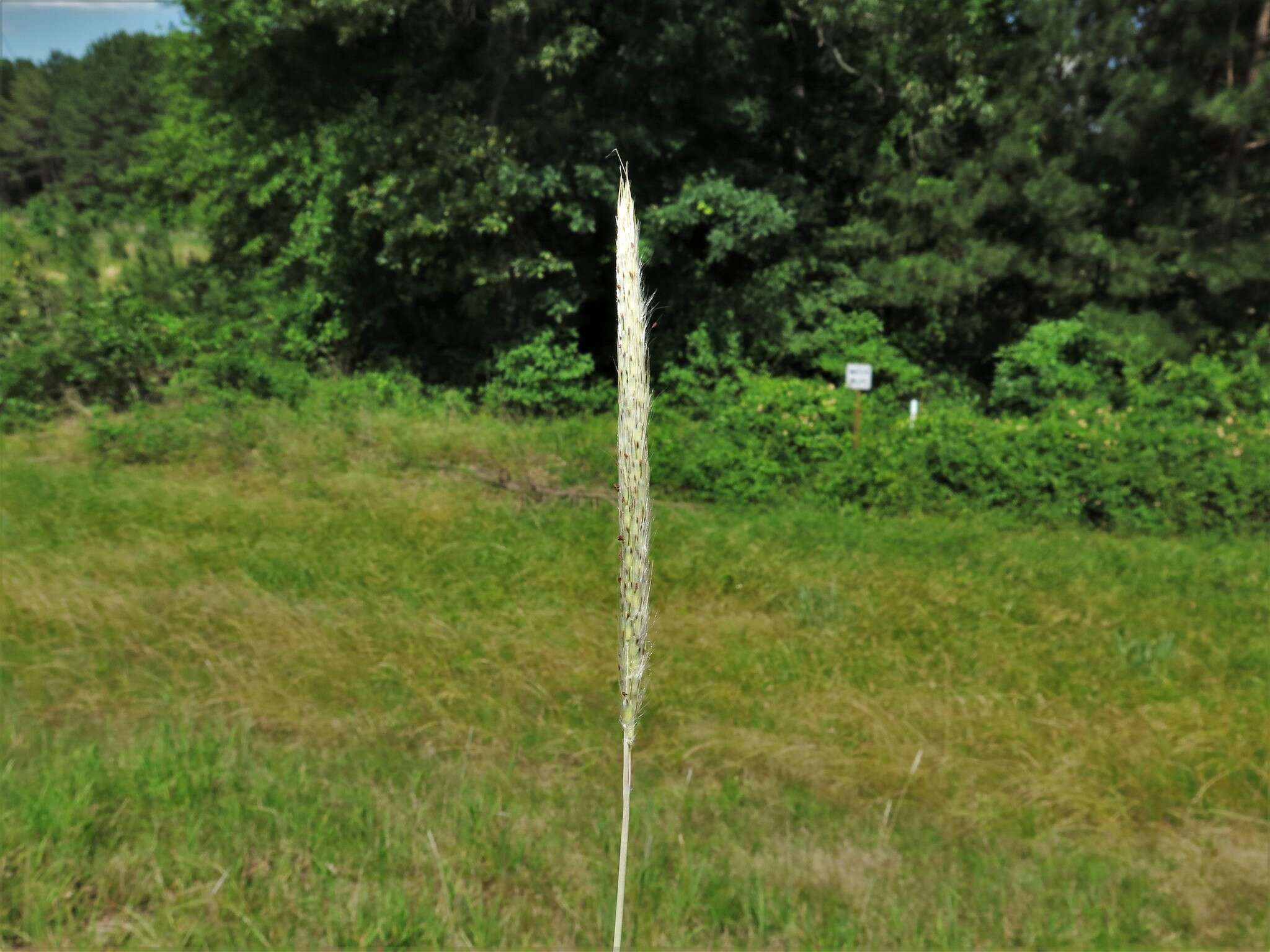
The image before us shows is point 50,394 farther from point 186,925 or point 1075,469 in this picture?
point 1075,469

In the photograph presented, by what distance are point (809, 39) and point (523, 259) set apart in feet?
18.3

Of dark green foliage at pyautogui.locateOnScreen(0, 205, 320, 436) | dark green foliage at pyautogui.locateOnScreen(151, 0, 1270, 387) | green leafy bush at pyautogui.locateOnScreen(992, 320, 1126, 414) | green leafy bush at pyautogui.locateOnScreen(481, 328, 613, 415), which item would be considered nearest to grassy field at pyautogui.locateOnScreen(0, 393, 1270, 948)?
green leafy bush at pyautogui.locateOnScreen(992, 320, 1126, 414)

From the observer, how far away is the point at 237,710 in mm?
4098

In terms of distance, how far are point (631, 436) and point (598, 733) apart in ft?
11.9

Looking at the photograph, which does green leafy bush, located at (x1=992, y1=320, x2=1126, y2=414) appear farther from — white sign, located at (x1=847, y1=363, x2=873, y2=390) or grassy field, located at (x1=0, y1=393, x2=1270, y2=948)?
grassy field, located at (x1=0, y1=393, x2=1270, y2=948)

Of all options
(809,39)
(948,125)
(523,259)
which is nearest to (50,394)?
(523,259)

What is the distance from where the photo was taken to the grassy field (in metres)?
2.85

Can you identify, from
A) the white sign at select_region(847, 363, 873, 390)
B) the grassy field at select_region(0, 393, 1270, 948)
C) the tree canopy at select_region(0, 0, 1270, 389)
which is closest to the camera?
the grassy field at select_region(0, 393, 1270, 948)

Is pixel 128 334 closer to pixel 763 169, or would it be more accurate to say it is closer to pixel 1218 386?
pixel 763 169

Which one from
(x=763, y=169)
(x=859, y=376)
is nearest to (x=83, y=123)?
(x=763, y=169)

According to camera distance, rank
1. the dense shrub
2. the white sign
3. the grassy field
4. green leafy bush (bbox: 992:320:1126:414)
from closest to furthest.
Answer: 1. the grassy field
2. the dense shrub
3. the white sign
4. green leafy bush (bbox: 992:320:1126:414)

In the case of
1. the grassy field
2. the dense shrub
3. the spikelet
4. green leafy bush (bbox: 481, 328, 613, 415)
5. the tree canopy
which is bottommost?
the grassy field

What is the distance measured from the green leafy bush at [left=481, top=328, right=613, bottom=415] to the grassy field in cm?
439

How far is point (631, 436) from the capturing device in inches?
33.4
